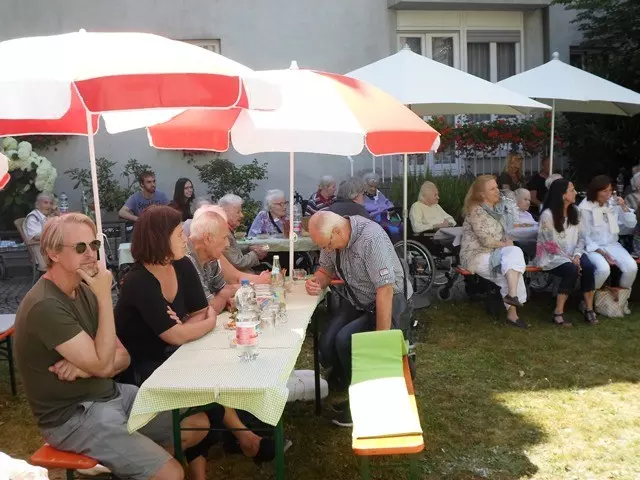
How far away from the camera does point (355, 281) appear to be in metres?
4.63

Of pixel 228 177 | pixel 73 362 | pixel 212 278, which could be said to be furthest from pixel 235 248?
pixel 228 177

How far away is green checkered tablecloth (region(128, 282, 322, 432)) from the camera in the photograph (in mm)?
2846

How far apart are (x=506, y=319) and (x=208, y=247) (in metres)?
3.80

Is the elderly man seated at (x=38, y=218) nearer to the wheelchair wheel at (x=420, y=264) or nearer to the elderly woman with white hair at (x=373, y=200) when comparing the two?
the elderly woman with white hair at (x=373, y=200)

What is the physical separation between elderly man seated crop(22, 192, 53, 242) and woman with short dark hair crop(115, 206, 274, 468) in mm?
4841

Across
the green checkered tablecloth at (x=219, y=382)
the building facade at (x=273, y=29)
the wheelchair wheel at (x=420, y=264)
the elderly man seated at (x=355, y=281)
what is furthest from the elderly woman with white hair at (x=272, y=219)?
the green checkered tablecloth at (x=219, y=382)

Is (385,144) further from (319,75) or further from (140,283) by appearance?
(140,283)

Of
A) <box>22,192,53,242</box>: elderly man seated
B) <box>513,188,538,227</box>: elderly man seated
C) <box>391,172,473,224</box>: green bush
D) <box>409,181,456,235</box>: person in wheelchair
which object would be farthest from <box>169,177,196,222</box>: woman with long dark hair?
<box>513,188,538,227</box>: elderly man seated

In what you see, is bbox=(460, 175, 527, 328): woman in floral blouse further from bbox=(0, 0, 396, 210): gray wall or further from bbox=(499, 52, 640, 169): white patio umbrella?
bbox=(0, 0, 396, 210): gray wall

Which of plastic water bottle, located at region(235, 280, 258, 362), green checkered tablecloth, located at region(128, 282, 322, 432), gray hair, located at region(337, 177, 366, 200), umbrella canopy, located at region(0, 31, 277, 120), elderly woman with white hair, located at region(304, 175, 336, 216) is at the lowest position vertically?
green checkered tablecloth, located at region(128, 282, 322, 432)

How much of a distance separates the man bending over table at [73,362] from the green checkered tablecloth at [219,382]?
6.0 inches

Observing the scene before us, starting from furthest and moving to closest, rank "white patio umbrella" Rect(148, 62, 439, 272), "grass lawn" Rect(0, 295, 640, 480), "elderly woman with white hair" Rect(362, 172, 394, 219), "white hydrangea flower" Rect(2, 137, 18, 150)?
"white hydrangea flower" Rect(2, 137, 18, 150)
"elderly woman with white hair" Rect(362, 172, 394, 219)
"white patio umbrella" Rect(148, 62, 439, 272)
"grass lawn" Rect(0, 295, 640, 480)

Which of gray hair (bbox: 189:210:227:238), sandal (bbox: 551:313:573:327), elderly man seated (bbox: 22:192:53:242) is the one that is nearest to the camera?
gray hair (bbox: 189:210:227:238)

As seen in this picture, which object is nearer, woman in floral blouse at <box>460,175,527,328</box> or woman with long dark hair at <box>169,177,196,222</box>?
woman in floral blouse at <box>460,175,527,328</box>
